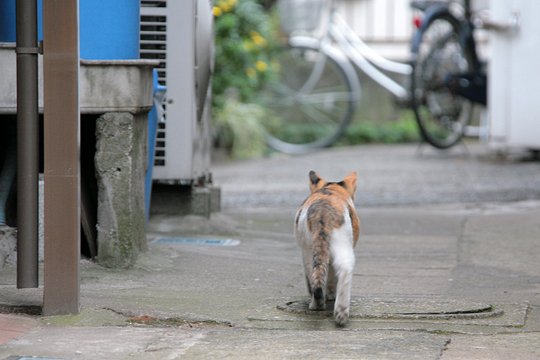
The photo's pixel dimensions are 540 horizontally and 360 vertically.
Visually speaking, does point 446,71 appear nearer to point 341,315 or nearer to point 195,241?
point 195,241

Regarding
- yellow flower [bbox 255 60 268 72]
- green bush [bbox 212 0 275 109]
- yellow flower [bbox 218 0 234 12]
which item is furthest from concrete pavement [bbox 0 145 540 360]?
yellow flower [bbox 255 60 268 72]

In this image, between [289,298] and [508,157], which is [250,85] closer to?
[508,157]

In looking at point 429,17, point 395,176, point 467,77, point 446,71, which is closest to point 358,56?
point 446,71

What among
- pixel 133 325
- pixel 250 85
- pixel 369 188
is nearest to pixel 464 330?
pixel 133 325

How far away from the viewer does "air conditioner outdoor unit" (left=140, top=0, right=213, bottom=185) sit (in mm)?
5816

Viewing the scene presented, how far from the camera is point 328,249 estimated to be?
4.02 metres

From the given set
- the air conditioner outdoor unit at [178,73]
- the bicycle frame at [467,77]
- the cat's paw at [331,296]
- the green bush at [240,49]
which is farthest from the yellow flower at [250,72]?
the cat's paw at [331,296]

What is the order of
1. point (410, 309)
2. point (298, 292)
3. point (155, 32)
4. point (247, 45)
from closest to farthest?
1. point (410, 309)
2. point (298, 292)
3. point (155, 32)
4. point (247, 45)

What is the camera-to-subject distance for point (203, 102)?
6.19 meters

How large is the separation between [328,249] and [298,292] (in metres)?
0.62

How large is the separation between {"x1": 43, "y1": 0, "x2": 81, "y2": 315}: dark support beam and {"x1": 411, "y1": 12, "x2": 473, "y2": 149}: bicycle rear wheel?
6375 mm

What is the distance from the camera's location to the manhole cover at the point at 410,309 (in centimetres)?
408

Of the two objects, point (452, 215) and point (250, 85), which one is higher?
point (250, 85)

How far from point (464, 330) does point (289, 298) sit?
2.67 ft
